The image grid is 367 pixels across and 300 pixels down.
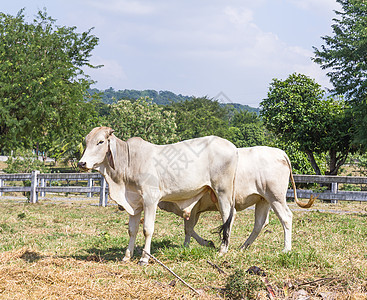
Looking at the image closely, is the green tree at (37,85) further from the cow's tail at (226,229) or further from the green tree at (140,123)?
the green tree at (140,123)

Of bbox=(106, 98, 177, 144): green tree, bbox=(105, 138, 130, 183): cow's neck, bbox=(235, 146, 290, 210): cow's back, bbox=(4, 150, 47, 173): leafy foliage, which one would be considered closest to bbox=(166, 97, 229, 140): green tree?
bbox=(106, 98, 177, 144): green tree

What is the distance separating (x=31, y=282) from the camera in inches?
199

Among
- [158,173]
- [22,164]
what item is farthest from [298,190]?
[22,164]

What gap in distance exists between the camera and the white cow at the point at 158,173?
20.7ft

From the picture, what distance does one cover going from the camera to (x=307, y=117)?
20.7 meters

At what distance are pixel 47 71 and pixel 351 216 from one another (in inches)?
485

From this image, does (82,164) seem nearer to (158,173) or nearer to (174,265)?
(158,173)

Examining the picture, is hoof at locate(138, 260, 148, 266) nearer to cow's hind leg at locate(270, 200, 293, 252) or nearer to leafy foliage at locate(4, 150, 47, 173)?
cow's hind leg at locate(270, 200, 293, 252)

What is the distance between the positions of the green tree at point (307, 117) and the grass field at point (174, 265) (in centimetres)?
1153

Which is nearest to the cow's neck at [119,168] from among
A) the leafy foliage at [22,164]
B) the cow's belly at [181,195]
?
the cow's belly at [181,195]

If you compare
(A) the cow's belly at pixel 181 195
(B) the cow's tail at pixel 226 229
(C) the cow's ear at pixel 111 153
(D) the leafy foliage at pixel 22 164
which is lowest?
(D) the leafy foliage at pixel 22 164

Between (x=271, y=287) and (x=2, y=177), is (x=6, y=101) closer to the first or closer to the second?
(x=2, y=177)

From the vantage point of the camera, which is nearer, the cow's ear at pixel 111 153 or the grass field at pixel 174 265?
the grass field at pixel 174 265

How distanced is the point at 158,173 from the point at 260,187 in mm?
1755
